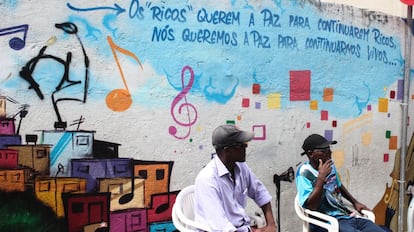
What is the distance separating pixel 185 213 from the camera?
137 inches

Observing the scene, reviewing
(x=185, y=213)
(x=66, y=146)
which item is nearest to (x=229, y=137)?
(x=185, y=213)

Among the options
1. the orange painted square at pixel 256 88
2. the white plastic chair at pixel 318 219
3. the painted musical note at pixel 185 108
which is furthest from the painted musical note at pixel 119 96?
the white plastic chair at pixel 318 219

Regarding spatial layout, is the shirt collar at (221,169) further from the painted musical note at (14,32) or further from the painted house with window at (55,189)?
the painted musical note at (14,32)

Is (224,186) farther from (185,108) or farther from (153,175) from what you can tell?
(185,108)

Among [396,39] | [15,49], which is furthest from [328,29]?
[15,49]

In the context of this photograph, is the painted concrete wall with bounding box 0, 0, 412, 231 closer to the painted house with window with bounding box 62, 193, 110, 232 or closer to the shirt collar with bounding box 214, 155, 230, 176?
the painted house with window with bounding box 62, 193, 110, 232

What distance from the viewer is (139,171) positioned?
157 inches

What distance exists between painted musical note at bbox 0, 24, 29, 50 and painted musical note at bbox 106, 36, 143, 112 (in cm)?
61

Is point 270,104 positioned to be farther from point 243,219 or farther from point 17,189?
point 17,189

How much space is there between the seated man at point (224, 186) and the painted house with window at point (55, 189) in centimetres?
105

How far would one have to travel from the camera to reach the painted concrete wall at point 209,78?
3643 mm

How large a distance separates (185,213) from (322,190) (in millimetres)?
1066

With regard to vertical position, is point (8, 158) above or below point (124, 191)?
above

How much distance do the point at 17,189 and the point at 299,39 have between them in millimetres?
2849
